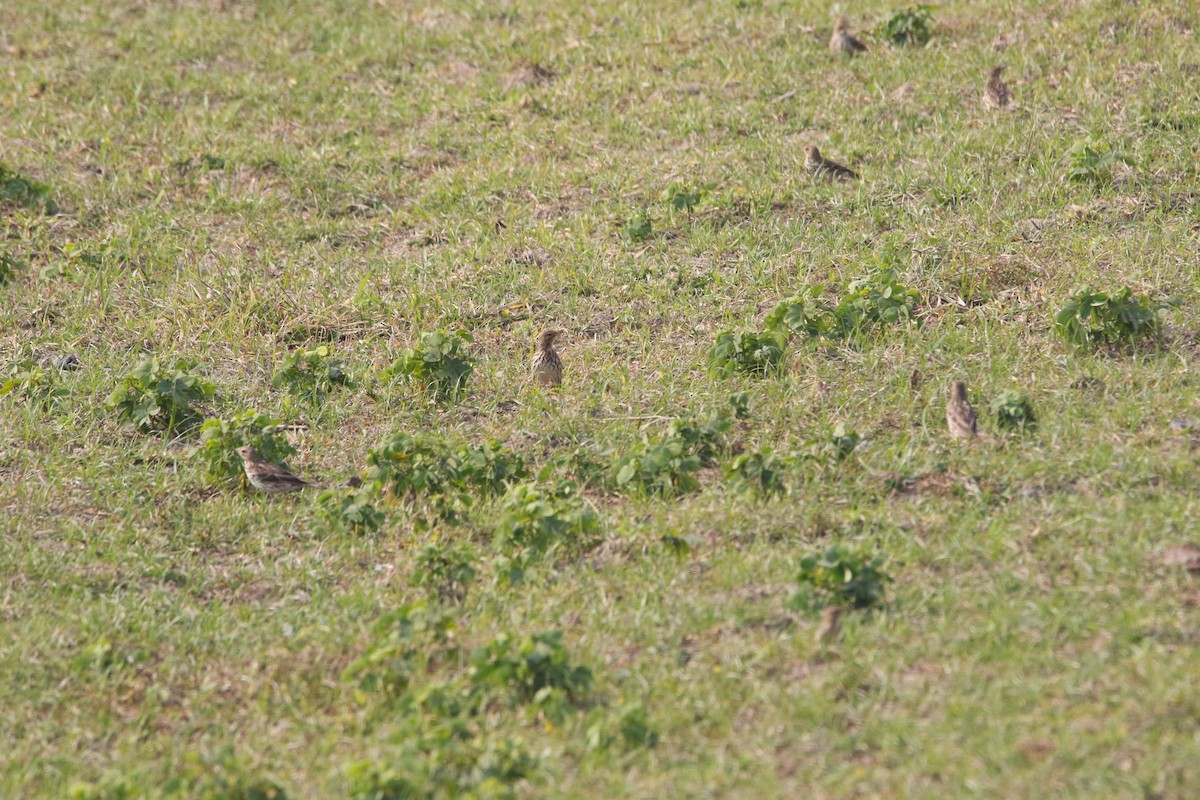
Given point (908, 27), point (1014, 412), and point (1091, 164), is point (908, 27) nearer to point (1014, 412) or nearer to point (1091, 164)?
point (1091, 164)

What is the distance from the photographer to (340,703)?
5.13 metres

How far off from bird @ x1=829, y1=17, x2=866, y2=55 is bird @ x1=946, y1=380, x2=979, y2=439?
522 centimetres

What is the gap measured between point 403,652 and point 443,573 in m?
0.58

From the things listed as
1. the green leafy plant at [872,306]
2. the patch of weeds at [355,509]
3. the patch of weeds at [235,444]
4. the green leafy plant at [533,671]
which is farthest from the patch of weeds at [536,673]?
the green leafy plant at [872,306]

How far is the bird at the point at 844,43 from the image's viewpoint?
11008 mm

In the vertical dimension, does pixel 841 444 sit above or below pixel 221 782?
above

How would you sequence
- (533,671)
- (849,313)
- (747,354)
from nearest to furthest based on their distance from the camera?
(533,671) < (747,354) < (849,313)

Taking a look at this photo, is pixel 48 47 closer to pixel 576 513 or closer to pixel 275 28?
pixel 275 28

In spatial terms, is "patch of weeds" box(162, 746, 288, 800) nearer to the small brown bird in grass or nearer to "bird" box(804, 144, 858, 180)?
the small brown bird in grass

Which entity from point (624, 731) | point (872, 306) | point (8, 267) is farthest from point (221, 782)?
point (8, 267)

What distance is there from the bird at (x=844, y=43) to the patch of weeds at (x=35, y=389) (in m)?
6.55

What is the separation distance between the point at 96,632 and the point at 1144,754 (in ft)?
12.9

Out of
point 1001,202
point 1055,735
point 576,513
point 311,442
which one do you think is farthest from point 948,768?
point 1001,202

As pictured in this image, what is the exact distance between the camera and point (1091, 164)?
8.62m
